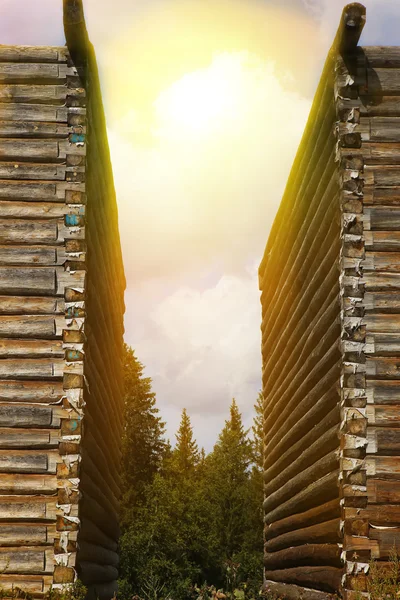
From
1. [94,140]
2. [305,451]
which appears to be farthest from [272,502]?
[94,140]

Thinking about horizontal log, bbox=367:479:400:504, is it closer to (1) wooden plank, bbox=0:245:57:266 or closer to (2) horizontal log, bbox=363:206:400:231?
(2) horizontal log, bbox=363:206:400:231

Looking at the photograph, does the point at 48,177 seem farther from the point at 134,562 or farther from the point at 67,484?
the point at 134,562

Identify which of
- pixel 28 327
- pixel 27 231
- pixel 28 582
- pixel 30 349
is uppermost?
pixel 27 231

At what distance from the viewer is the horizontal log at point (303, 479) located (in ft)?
31.6

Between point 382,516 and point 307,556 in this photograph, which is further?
point 307,556

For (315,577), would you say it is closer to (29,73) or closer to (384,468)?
(384,468)

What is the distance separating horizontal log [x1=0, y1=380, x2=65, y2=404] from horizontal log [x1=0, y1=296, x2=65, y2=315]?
87 centimetres

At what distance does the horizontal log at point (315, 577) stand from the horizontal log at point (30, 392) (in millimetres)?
3882

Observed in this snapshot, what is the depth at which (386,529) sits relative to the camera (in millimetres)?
8484

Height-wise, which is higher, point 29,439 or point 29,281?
point 29,281

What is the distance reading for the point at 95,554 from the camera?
11.4 meters

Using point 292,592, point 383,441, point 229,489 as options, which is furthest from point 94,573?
point 229,489

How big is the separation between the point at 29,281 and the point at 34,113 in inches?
91.1

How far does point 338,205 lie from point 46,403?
4.36 m
